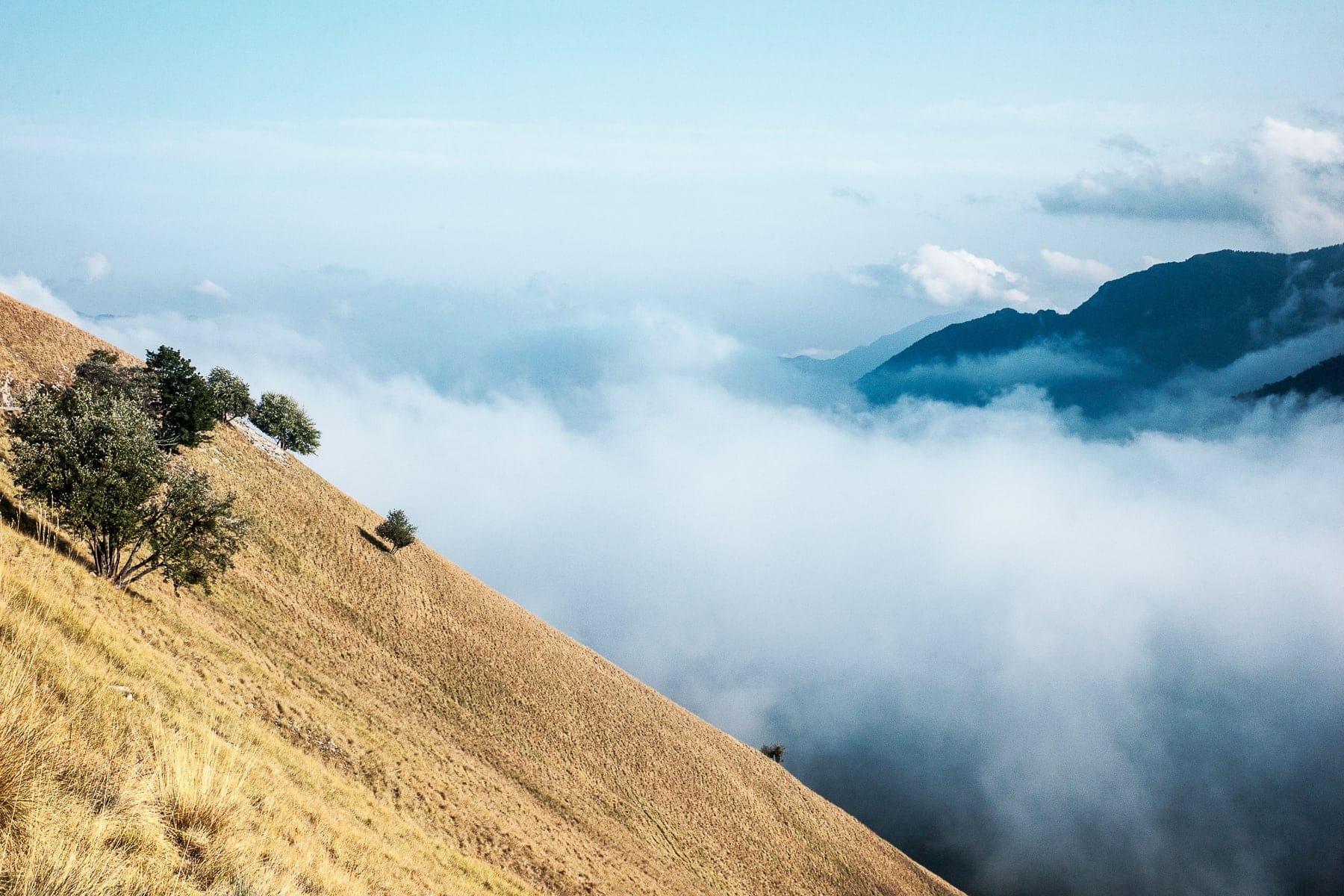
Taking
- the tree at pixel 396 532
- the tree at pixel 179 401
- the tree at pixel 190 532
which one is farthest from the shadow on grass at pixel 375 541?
the tree at pixel 190 532

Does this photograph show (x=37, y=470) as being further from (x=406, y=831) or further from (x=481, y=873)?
(x=481, y=873)

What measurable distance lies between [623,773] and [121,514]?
110 feet

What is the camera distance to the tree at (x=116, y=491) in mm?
22906

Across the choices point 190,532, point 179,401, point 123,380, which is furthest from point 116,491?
point 123,380

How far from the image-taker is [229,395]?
52469mm

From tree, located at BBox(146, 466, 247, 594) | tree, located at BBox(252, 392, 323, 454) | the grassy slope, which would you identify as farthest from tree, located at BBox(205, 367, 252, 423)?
tree, located at BBox(146, 466, 247, 594)

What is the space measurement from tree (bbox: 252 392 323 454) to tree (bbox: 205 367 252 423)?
1579mm

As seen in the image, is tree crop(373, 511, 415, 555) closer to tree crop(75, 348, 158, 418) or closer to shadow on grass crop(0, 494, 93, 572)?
tree crop(75, 348, 158, 418)

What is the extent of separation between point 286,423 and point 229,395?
619 centimetres

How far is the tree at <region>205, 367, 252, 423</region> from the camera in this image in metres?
51.9

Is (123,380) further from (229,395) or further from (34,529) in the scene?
(34,529)

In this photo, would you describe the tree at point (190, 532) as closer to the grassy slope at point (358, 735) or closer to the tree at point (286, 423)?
the grassy slope at point (358, 735)

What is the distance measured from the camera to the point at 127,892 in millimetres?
4883

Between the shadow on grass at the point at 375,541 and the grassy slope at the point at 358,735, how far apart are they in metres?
0.66
